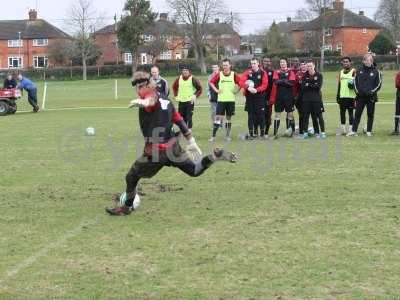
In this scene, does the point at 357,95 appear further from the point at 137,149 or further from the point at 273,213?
the point at 273,213

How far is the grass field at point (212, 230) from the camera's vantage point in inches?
209

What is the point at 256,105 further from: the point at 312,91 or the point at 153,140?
the point at 153,140

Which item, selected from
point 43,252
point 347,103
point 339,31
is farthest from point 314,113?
point 339,31

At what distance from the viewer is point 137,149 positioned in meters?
14.2

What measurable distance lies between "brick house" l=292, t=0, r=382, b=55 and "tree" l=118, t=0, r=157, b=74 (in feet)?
71.0

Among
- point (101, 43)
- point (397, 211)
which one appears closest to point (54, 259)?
point (397, 211)

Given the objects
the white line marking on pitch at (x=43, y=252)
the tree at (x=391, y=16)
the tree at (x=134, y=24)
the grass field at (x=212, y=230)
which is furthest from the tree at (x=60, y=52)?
the white line marking on pitch at (x=43, y=252)

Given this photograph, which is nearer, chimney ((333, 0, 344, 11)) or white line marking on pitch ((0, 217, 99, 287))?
white line marking on pitch ((0, 217, 99, 287))

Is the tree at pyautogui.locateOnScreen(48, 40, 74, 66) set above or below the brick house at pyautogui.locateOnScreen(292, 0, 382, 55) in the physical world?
below

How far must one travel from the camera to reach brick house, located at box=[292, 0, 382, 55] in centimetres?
8912

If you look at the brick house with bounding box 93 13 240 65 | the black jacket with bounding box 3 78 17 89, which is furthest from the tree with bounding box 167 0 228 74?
the black jacket with bounding box 3 78 17 89

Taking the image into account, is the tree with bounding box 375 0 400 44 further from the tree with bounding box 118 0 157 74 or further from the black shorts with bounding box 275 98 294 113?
the black shorts with bounding box 275 98 294 113

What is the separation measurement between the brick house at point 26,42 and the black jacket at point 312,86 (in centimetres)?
8987

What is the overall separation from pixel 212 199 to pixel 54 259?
3036mm
